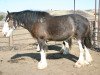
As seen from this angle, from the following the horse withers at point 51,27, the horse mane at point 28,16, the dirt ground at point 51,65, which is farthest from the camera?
the horse mane at point 28,16

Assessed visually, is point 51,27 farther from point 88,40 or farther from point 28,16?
point 88,40

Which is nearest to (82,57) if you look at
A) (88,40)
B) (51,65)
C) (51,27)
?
(88,40)

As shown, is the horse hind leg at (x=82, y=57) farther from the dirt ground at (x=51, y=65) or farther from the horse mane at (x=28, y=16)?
the horse mane at (x=28, y=16)

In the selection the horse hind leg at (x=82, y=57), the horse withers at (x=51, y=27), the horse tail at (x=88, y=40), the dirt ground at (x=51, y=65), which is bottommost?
the dirt ground at (x=51, y=65)

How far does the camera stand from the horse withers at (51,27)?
8.39 meters

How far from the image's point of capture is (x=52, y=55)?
10727 mm

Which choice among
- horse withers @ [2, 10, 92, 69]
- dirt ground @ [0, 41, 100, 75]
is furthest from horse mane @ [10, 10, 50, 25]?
dirt ground @ [0, 41, 100, 75]

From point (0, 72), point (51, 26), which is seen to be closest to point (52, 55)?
point (51, 26)

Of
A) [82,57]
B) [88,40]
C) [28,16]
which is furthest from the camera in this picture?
[88,40]

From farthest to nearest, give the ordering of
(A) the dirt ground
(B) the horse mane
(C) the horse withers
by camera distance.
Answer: (B) the horse mane
(C) the horse withers
(A) the dirt ground

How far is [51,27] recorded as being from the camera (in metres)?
8.52

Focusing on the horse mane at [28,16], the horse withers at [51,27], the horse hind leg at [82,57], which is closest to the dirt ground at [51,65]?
the horse hind leg at [82,57]

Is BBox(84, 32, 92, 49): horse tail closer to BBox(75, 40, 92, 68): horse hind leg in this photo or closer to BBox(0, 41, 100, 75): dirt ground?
BBox(75, 40, 92, 68): horse hind leg

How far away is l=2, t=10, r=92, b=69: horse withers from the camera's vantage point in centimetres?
839
